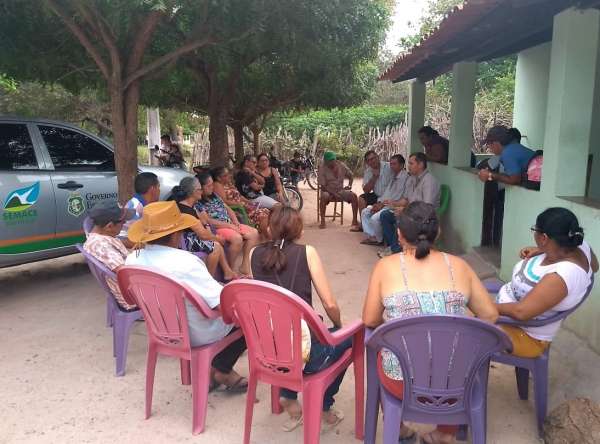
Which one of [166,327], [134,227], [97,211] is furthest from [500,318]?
[97,211]

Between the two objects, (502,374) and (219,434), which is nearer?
(219,434)

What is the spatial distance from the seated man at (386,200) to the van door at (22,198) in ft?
12.5

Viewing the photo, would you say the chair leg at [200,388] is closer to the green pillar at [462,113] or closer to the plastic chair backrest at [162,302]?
the plastic chair backrest at [162,302]

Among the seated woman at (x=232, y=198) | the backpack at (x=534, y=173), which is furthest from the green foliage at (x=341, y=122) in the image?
the backpack at (x=534, y=173)

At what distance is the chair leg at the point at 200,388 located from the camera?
284 centimetres

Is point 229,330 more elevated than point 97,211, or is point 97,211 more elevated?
point 97,211

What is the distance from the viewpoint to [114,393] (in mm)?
3332

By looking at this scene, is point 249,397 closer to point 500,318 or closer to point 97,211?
point 500,318

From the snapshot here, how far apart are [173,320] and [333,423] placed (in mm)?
1026

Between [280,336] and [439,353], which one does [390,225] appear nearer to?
[280,336]

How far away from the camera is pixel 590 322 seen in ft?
11.2

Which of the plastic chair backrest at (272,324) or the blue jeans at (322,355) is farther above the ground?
the plastic chair backrest at (272,324)

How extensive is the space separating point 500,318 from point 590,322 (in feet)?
3.73

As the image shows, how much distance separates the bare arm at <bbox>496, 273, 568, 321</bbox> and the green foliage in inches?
718
